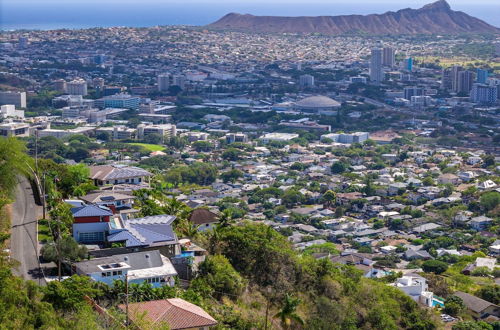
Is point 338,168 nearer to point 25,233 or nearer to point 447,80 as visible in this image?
point 25,233

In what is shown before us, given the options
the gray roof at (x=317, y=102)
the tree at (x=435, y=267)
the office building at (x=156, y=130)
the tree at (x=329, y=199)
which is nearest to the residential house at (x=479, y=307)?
the tree at (x=435, y=267)

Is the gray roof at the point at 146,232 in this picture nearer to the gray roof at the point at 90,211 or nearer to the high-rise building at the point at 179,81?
the gray roof at the point at 90,211

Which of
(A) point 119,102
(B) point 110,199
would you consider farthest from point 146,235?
(A) point 119,102

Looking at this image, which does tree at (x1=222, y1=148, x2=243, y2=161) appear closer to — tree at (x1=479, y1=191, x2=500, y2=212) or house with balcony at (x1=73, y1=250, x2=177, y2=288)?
tree at (x1=479, y1=191, x2=500, y2=212)

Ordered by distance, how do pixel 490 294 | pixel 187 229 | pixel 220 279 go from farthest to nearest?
1. pixel 490 294
2. pixel 187 229
3. pixel 220 279

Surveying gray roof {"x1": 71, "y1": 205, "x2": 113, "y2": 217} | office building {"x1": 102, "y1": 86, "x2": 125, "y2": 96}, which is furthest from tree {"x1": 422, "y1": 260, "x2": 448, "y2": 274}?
office building {"x1": 102, "y1": 86, "x2": 125, "y2": 96}
